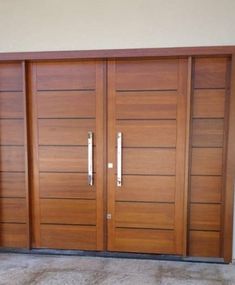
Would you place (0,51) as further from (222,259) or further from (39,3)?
(222,259)

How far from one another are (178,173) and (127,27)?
4.92 ft

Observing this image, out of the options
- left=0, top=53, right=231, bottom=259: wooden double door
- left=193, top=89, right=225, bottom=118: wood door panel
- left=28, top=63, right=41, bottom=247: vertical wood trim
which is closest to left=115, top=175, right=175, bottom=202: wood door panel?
left=0, top=53, right=231, bottom=259: wooden double door

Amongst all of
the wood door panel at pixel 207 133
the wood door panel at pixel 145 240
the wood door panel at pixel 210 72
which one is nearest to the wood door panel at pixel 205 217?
the wood door panel at pixel 145 240

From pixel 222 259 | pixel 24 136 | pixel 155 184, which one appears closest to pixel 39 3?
pixel 24 136

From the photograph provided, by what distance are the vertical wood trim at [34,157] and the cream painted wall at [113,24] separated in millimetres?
328

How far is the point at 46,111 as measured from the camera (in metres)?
2.90

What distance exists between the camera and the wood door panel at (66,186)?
2.93m

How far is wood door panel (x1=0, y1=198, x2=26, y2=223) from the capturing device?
3009 mm

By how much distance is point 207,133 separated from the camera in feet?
9.02

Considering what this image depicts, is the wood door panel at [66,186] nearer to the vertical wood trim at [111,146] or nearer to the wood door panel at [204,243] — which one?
the vertical wood trim at [111,146]

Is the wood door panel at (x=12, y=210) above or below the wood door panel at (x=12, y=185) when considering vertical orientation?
below

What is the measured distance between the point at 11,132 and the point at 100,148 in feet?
3.19

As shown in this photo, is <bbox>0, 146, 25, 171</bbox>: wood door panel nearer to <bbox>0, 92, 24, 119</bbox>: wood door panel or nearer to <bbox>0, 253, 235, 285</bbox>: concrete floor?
<bbox>0, 92, 24, 119</bbox>: wood door panel

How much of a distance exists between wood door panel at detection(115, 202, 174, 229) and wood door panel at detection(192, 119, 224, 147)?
2.33ft
